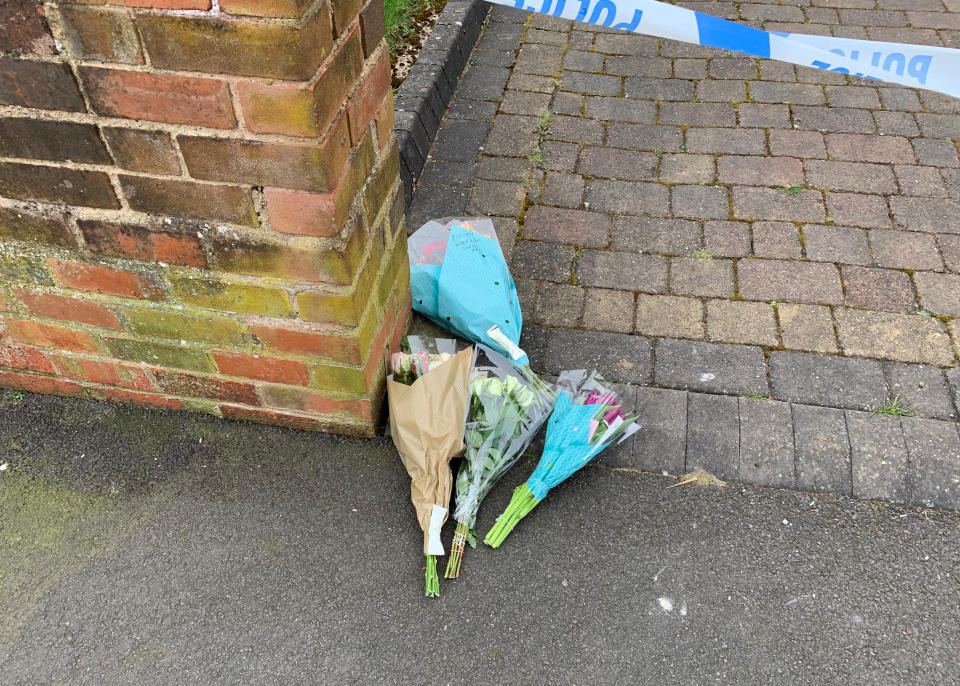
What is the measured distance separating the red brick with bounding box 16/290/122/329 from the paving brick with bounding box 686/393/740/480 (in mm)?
1755

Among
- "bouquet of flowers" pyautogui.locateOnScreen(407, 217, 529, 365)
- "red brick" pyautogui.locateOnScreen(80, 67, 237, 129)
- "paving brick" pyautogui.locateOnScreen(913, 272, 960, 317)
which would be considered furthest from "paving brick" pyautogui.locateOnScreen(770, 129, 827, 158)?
"red brick" pyautogui.locateOnScreen(80, 67, 237, 129)

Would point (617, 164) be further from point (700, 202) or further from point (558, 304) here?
point (558, 304)

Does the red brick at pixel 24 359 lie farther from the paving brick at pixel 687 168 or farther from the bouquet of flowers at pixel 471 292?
the paving brick at pixel 687 168

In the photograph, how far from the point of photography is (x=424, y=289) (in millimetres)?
2496

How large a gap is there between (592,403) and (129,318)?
1367mm

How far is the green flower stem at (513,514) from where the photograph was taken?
6.57 feet

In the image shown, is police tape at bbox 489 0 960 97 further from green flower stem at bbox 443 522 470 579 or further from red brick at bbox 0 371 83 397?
red brick at bbox 0 371 83 397

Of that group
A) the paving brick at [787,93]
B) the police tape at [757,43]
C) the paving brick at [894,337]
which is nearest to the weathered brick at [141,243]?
the police tape at [757,43]

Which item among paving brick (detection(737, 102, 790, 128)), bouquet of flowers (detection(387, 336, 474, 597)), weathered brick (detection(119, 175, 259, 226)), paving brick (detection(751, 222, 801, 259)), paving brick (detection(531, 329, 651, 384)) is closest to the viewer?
weathered brick (detection(119, 175, 259, 226))

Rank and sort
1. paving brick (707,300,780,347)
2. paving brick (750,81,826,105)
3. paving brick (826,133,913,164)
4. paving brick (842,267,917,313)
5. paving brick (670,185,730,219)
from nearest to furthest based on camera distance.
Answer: paving brick (707,300,780,347) < paving brick (842,267,917,313) < paving brick (670,185,730,219) < paving brick (826,133,913,164) < paving brick (750,81,826,105)

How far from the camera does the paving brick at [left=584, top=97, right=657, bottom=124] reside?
12.2 feet

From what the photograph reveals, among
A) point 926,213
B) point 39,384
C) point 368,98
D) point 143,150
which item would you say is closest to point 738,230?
point 926,213

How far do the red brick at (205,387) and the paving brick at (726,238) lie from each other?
1.90 m

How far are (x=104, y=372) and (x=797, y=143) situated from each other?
318 centimetres
